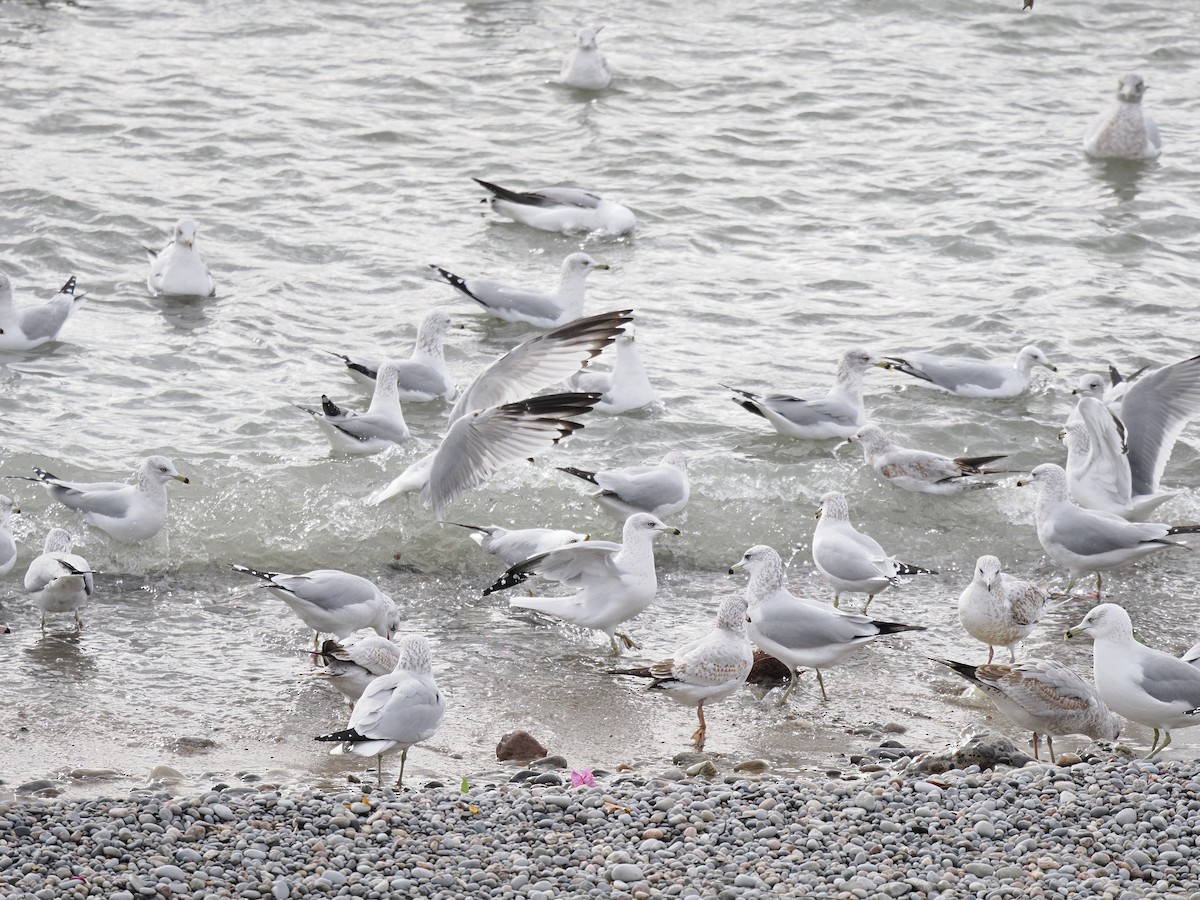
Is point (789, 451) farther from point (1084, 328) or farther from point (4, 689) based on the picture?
point (4, 689)

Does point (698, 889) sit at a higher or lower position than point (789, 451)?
higher

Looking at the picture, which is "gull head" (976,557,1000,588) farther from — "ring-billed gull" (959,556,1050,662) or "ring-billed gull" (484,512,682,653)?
"ring-billed gull" (484,512,682,653)

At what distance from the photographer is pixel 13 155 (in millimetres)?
14320

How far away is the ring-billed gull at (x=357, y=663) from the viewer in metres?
6.46

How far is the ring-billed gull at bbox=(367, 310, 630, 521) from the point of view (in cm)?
779

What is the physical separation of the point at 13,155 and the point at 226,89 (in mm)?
2655

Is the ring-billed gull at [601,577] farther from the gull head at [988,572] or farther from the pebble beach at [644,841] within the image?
the pebble beach at [644,841]

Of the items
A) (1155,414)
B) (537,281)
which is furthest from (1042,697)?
(537,281)

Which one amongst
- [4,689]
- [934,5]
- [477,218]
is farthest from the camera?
[934,5]

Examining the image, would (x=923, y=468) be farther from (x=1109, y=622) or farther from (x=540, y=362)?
(x=1109, y=622)

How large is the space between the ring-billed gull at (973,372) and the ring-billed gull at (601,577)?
3778 millimetres

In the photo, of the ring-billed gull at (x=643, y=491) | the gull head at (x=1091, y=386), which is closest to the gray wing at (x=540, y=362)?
the ring-billed gull at (x=643, y=491)

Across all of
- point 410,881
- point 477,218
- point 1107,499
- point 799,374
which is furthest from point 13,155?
point 410,881

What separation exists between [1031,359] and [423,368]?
4227 mm
